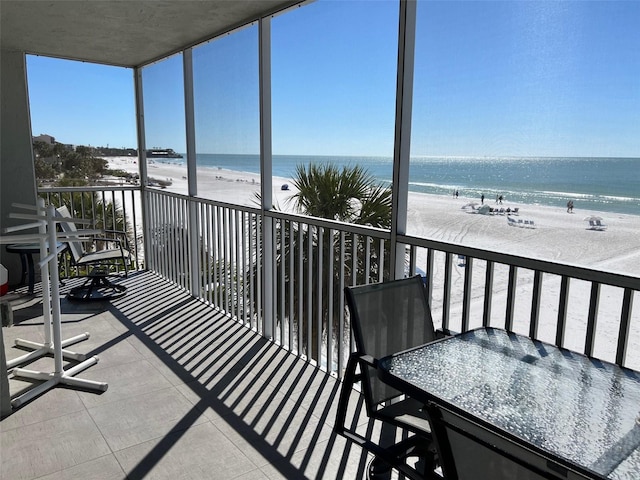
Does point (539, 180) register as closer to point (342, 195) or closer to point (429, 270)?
point (429, 270)

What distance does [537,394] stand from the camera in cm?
140

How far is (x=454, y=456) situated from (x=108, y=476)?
176 cm

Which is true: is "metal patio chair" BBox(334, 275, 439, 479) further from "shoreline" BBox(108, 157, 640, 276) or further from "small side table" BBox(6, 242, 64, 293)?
"small side table" BBox(6, 242, 64, 293)

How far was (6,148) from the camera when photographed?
5254mm

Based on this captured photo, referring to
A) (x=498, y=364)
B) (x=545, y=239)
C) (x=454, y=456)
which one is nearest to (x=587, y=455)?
(x=454, y=456)

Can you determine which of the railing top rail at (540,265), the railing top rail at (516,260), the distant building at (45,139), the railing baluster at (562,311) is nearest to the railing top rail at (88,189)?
the distant building at (45,139)

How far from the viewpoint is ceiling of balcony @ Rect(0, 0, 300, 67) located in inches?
134

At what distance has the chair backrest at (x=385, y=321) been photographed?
186cm

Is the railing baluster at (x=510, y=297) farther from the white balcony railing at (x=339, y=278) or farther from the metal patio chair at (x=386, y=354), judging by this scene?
the metal patio chair at (x=386, y=354)

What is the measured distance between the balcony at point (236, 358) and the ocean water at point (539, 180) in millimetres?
357

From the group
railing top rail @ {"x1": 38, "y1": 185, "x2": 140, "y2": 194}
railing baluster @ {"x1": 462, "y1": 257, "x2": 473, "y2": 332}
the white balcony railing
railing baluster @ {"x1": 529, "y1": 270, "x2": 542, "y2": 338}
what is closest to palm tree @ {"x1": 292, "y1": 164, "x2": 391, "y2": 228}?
the white balcony railing

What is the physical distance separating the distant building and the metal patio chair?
521cm

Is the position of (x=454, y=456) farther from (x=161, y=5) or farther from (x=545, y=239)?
(x=161, y=5)

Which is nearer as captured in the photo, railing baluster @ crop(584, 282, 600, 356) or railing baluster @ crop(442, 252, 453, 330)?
railing baluster @ crop(584, 282, 600, 356)
